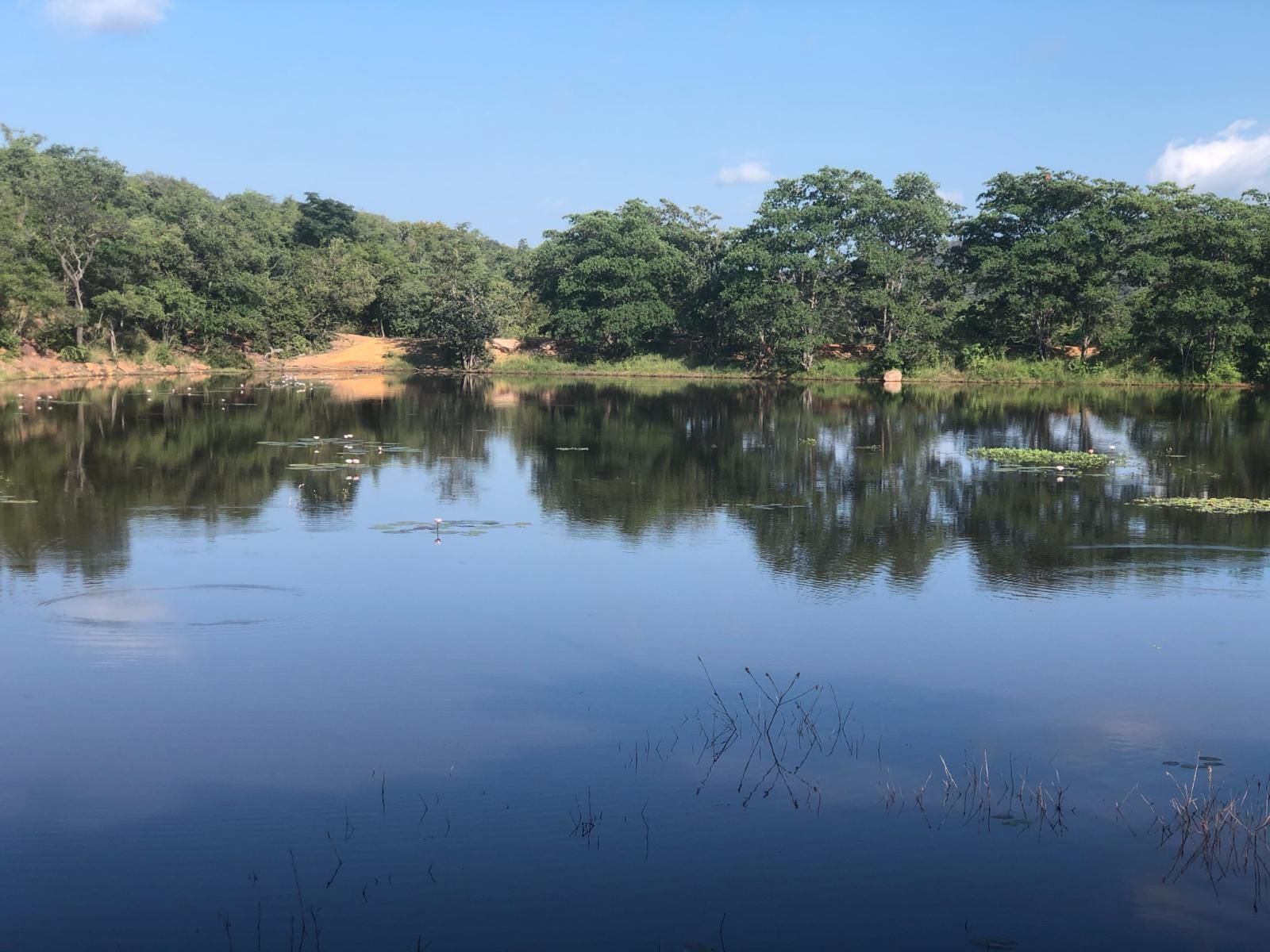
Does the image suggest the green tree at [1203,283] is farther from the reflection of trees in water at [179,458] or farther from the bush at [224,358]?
the bush at [224,358]

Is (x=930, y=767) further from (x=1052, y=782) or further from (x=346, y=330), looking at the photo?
(x=346, y=330)

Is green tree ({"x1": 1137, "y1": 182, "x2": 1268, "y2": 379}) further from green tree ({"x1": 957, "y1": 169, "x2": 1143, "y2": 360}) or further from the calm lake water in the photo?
the calm lake water

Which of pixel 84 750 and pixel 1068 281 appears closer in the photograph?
pixel 84 750

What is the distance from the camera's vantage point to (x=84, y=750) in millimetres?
7883

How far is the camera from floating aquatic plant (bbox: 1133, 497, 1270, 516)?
17.8 m

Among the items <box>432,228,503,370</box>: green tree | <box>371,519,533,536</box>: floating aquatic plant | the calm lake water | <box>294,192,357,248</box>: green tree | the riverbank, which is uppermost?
<box>294,192,357,248</box>: green tree

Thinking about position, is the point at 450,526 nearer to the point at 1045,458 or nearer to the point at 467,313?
the point at 1045,458

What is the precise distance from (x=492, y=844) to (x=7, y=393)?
37831 mm

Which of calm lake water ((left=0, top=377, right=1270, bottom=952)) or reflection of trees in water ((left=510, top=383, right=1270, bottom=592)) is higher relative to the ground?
reflection of trees in water ((left=510, top=383, right=1270, bottom=592))

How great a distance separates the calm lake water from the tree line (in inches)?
1268

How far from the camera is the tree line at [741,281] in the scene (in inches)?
1863

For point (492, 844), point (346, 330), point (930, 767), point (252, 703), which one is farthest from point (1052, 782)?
point (346, 330)

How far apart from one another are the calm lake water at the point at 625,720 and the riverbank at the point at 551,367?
105 ft

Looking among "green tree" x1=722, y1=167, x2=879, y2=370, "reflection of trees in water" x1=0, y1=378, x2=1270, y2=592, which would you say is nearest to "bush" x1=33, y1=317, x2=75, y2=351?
"reflection of trees in water" x1=0, y1=378, x2=1270, y2=592
